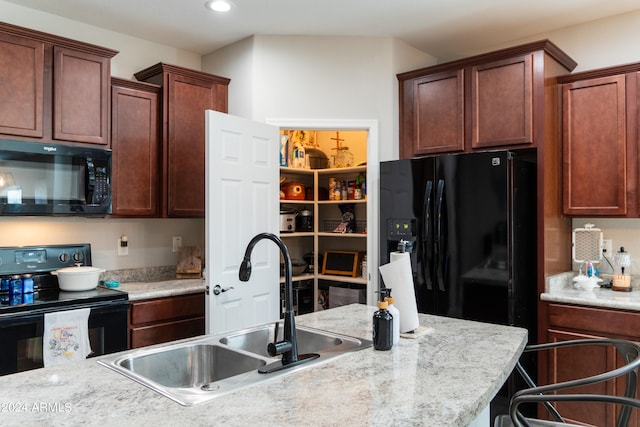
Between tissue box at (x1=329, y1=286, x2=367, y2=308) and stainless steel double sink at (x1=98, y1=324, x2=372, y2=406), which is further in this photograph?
tissue box at (x1=329, y1=286, x2=367, y2=308)

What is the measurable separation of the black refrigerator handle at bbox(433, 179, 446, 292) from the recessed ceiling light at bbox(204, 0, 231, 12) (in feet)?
5.78

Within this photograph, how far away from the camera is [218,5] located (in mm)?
3012

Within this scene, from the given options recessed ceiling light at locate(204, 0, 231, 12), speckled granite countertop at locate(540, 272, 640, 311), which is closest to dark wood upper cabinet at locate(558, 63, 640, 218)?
speckled granite countertop at locate(540, 272, 640, 311)

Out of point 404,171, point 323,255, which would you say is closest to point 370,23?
point 404,171

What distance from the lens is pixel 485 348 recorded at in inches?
63.4

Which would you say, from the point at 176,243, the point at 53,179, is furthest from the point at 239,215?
the point at 53,179

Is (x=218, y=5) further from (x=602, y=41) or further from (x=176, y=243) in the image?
(x=602, y=41)

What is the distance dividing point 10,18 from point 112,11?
0.61 m

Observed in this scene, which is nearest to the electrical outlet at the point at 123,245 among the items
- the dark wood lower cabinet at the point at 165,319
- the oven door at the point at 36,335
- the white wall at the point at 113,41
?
the dark wood lower cabinet at the point at 165,319

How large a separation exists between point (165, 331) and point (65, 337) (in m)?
0.63

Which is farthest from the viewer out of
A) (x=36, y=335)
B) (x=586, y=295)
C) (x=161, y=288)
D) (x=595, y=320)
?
(x=161, y=288)

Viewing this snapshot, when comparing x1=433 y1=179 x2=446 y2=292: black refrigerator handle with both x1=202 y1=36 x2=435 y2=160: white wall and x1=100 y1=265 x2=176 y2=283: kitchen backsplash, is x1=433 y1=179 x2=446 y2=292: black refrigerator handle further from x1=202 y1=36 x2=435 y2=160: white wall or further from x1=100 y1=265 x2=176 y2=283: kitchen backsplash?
x1=100 y1=265 x2=176 y2=283: kitchen backsplash

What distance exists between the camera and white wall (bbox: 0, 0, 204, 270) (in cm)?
301

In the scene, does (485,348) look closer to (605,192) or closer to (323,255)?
(605,192)
